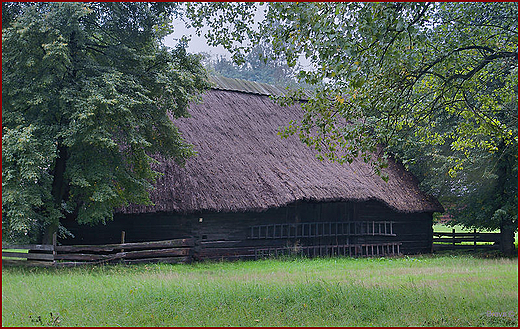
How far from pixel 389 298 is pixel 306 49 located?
4.45 meters

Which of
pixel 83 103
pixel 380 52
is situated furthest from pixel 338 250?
pixel 380 52

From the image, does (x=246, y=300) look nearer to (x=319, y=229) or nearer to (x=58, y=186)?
(x=58, y=186)

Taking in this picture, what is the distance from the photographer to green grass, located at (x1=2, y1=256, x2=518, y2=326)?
754cm

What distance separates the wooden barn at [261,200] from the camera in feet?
53.1

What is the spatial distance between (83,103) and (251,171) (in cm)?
755

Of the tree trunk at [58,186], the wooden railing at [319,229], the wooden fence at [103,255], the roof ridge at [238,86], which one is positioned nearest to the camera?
the wooden fence at [103,255]

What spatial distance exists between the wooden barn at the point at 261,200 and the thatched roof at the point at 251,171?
0.04m

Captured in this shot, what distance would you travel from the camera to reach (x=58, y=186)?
43.0 feet

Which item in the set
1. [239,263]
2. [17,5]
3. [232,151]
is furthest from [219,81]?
[17,5]

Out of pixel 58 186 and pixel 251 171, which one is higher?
pixel 251 171

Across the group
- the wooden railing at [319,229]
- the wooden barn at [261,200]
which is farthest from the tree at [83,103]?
the wooden railing at [319,229]

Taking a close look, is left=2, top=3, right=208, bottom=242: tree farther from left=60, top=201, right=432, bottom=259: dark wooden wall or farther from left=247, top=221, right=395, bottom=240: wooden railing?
left=247, top=221, right=395, bottom=240: wooden railing

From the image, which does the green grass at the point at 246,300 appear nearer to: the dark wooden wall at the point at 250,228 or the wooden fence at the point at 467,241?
the dark wooden wall at the point at 250,228

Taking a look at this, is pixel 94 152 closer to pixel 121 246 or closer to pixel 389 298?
pixel 121 246
